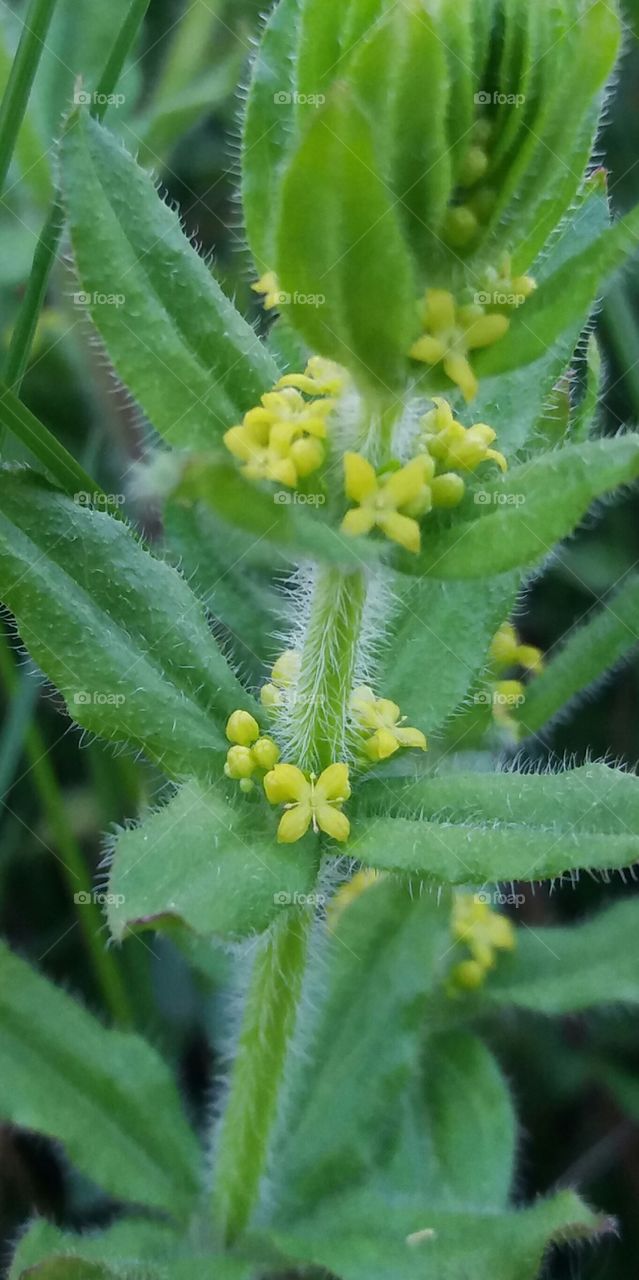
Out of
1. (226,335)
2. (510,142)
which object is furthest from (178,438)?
(510,142)

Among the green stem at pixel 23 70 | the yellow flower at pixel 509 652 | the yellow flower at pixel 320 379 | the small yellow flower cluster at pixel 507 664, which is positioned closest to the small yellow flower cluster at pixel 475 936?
the small yellow flower cluster at pixel 507 664

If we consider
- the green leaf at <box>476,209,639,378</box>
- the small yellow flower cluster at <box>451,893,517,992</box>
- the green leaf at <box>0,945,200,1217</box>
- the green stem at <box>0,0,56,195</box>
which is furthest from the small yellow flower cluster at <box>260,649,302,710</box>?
the green stem at <box>0,0,56,195</box>

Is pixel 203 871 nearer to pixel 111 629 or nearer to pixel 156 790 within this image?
pixel 111 629

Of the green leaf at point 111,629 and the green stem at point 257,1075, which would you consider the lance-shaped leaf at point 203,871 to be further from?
the green stem at point 257,1075

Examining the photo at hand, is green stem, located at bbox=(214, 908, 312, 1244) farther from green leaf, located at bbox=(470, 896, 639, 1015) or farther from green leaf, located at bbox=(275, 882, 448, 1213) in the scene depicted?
green leaf, located at bbox=(470, 896, 639, 1015)

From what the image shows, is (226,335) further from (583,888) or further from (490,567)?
(583,888)

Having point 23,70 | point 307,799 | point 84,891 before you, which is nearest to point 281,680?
point 307,799
